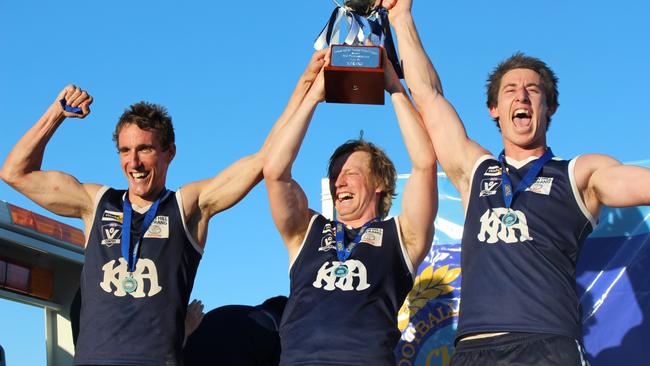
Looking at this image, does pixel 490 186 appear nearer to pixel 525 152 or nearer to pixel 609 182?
pixel 525 152

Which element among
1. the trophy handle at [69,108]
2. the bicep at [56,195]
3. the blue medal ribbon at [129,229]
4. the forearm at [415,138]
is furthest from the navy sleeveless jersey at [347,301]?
the trophy handle at [69,108]

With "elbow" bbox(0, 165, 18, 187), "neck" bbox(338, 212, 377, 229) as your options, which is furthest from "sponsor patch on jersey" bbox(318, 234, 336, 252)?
"elbow" bbox(0, 165, 18, 187)

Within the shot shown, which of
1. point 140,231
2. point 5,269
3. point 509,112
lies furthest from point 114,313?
point 509,112

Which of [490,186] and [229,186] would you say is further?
[229,186]

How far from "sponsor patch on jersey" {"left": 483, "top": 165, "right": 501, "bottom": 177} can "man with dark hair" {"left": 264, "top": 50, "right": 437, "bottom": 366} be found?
0.42m

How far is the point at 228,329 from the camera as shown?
5383 millimetres

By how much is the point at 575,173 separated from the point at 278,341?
1.93 metres

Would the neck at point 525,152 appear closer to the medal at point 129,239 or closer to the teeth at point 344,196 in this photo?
the teeth at point 344,196

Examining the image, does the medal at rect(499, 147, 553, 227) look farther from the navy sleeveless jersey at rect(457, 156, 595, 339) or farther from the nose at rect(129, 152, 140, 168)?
the nose at rect(129, 152, 140, 168)

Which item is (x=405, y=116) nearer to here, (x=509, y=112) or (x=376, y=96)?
(x=376, y=96)

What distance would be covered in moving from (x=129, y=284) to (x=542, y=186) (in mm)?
2196

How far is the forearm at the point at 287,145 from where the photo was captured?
17.6 ft

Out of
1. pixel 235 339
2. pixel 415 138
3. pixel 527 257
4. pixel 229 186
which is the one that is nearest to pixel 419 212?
pixel 415 138

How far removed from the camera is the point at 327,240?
17.6 ft
